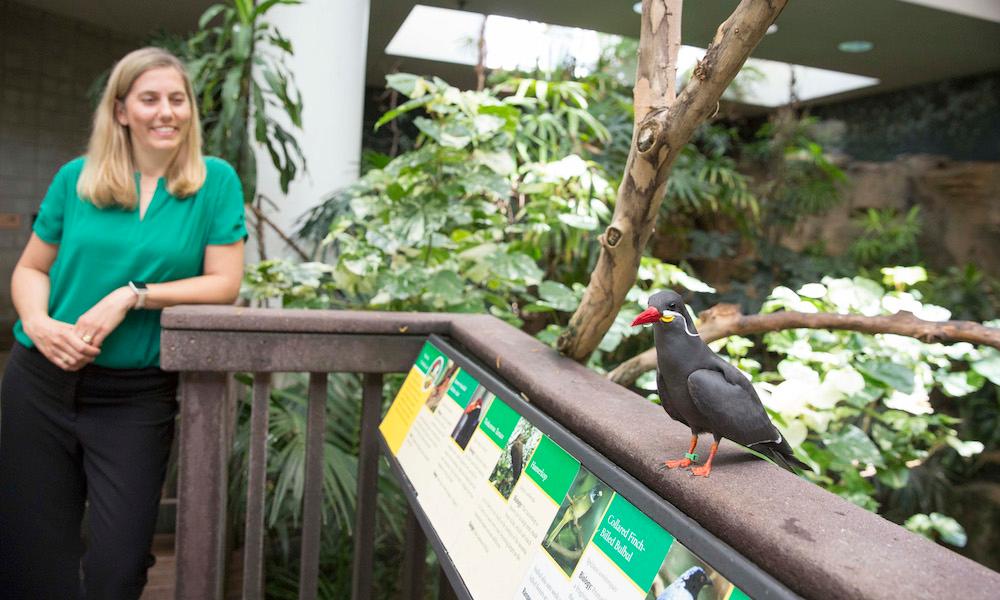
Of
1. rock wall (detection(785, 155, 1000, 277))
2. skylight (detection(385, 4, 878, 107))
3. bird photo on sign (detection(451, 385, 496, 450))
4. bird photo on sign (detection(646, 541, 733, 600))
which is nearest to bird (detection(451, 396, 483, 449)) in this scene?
bird photo on sign (detection(451, 385, 496, 450))

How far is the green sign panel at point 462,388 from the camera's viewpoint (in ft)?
3.98

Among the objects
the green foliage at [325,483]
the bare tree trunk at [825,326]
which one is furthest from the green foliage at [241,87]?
the bare tree trunk at [825,326]

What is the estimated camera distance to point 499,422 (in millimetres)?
1066

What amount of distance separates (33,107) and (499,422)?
6901 millimetres

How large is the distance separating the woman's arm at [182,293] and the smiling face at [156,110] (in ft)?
0.82

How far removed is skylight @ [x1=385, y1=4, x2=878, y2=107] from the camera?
18.3 feet

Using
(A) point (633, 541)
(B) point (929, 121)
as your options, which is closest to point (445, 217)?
(A) point (633, 541)

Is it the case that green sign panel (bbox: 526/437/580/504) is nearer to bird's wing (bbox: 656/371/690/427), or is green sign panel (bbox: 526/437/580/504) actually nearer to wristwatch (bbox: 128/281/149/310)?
bird's wing (bbox: 656/371/690/427)

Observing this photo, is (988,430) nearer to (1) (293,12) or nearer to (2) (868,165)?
(2) (868,165)

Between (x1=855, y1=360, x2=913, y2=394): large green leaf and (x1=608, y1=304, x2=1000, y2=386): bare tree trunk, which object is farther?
(x1=855, y1=360, x2=913, y2=394): large green leaf

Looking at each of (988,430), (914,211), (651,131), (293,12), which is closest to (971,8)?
(914,211)

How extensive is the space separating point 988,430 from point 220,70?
525cm

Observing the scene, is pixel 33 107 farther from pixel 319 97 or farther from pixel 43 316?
pixel 43 316

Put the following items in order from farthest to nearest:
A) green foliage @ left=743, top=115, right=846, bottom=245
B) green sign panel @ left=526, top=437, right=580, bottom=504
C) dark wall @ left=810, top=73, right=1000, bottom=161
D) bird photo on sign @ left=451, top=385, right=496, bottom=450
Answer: dark wall @ left=810, top=73, right=1000, bottom=161, green foliage @ left=743, top=115, right=846, bottom=245, bird photo on sign @ left=451, top=385, right=496, bottom=450, green sign panel @ left=526, top=437, right=580, bottom=504
